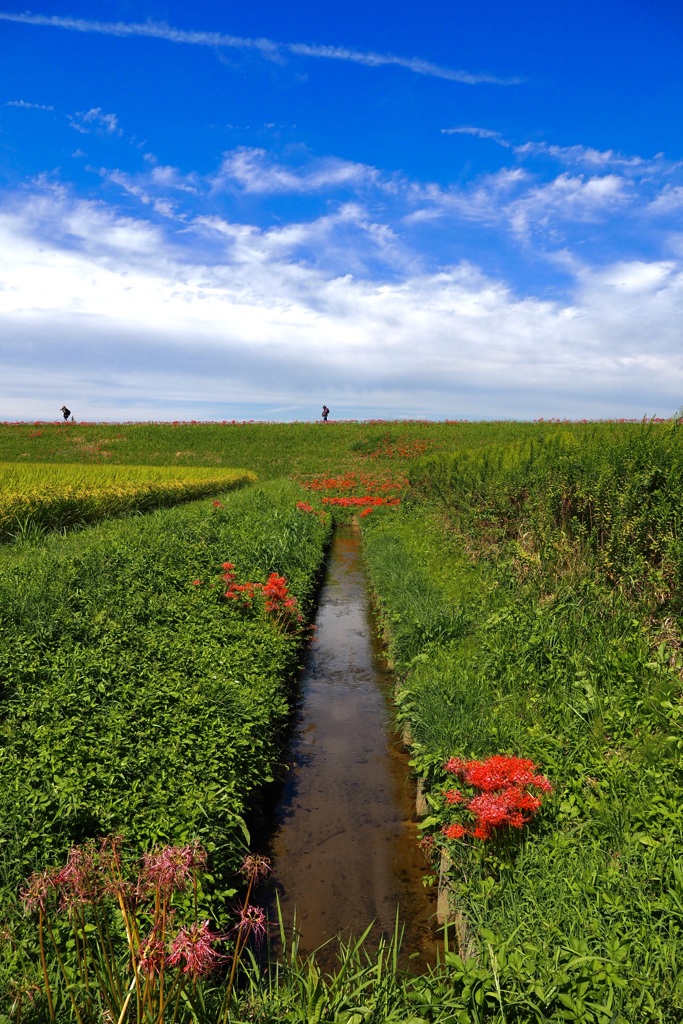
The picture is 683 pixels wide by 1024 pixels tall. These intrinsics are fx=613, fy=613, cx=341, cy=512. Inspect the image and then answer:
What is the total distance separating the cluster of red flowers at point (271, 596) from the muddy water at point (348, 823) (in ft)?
2.83

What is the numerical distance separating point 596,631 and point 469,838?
11.1ft

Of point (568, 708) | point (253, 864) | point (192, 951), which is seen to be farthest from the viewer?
point (568, 708)

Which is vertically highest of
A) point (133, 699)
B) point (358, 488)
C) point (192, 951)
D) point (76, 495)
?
point (76, 495)

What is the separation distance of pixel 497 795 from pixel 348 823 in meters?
1.79

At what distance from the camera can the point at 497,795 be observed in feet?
14.0

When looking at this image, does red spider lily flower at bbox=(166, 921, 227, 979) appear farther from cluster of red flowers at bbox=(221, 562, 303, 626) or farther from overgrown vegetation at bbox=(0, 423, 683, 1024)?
cluster of red flowers at bbox=(221, 562, 303, 626)

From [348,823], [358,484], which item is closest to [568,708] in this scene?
[348,823]

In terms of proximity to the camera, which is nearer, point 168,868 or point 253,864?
point 168,868

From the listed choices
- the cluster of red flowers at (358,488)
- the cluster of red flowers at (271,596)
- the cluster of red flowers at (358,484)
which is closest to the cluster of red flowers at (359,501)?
the cluster of red flowers at (358,488)

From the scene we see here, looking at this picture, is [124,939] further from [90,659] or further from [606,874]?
[90,659]

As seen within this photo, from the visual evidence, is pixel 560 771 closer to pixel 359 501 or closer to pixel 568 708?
pixel 568 708

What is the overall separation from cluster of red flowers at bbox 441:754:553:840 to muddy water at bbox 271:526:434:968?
2.11ft

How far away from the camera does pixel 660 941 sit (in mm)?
3117

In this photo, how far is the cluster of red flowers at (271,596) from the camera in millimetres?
8836
